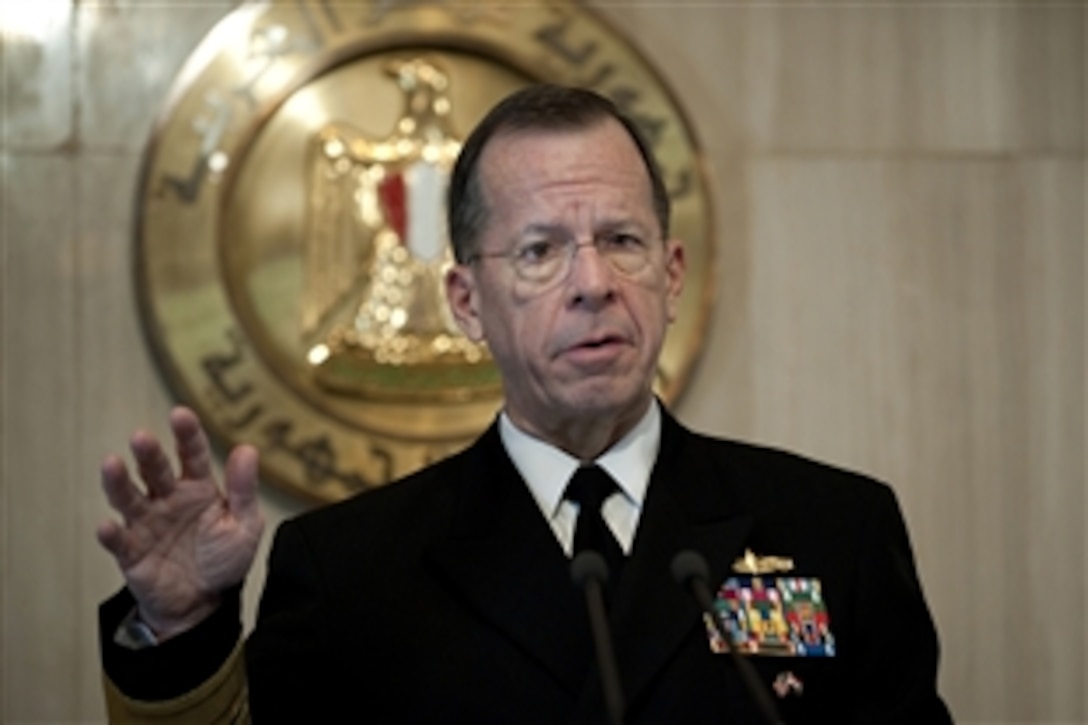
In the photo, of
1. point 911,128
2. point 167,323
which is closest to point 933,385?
point 911,128

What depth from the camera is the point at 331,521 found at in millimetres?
1977

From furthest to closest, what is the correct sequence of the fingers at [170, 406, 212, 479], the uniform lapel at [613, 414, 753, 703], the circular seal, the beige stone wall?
the beige stone wall, the circular seal, the uniform lapel at [613, 414, 753, 703], the fingers at [170, 406, 212, 479]

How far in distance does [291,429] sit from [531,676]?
1543mm

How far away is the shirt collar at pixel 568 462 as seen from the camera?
196cm

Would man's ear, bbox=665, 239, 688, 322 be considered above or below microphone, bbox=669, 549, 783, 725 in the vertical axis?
above

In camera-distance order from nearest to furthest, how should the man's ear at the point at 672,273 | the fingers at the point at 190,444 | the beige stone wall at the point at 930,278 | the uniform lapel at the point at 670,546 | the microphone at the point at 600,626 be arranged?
the microphone at the point at 600,626
the fingers at the point at 190,444
the uniform lapel at the point at 670,546
the man's ear at the point at 672,273
the beige stone wall at the point at 930,278

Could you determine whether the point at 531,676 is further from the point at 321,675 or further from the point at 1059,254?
the point at 1059,254

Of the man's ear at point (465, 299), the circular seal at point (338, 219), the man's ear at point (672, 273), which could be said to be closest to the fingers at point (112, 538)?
the man's ear at point (465, 299)

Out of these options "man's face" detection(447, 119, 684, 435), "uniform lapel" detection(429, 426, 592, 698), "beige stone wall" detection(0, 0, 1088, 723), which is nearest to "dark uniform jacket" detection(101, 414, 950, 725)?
"uniform lapel" detection(429, 426, 592, 698)

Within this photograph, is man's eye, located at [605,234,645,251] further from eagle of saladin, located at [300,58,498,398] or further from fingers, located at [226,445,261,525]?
eagle of saladin, located at [300,58,498,398]

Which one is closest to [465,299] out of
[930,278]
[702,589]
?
[702,589]

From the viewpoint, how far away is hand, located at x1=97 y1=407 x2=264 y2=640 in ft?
5.12

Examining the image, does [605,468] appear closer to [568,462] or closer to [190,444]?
[568,462]

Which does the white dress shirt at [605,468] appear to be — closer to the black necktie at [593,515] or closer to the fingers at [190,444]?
the black necktie at [593,515]
